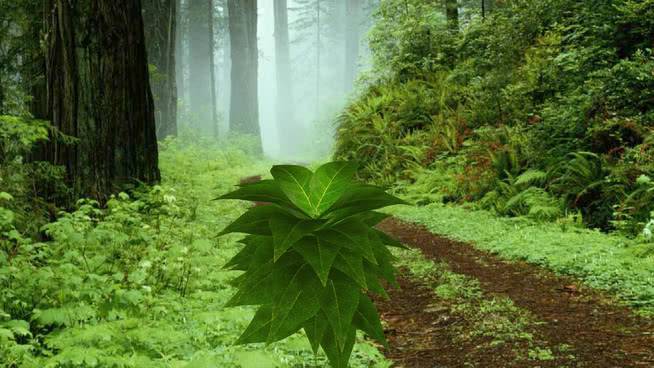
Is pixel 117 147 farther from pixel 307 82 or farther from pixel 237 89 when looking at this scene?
pixel 307 82

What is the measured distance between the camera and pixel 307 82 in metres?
69.1

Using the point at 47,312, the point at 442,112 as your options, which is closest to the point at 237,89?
Result: the point at 442,112

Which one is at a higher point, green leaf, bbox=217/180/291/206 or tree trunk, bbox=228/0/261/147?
tree trunk, bbox=228/0/261/147

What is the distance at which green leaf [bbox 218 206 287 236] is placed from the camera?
881 mm

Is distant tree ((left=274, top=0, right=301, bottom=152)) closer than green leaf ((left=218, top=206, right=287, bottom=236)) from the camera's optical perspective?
No

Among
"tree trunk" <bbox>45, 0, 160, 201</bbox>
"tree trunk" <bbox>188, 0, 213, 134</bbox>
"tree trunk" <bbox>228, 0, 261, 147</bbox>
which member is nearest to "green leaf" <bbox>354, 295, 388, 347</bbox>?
"tree trunk" <bbox>45, 0, 160, 201</bbox>

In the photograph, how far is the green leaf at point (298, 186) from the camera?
88 cm

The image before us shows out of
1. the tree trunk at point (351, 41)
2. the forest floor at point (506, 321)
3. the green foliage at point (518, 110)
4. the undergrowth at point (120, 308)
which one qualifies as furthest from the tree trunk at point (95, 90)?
the tree trunk at point (351, 41)

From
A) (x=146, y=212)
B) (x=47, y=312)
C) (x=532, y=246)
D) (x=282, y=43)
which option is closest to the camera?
(x=47, y=312)

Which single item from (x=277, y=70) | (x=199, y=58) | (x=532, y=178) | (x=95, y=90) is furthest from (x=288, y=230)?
(x=277, y=70)

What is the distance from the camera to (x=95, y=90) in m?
6.92

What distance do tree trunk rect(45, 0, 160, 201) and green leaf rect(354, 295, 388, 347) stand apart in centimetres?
677

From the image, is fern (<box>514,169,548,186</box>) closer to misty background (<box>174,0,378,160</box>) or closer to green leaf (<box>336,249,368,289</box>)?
green leaf (<box>336,249,368,289</box>)

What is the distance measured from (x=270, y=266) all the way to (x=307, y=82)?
69567 millimetres
